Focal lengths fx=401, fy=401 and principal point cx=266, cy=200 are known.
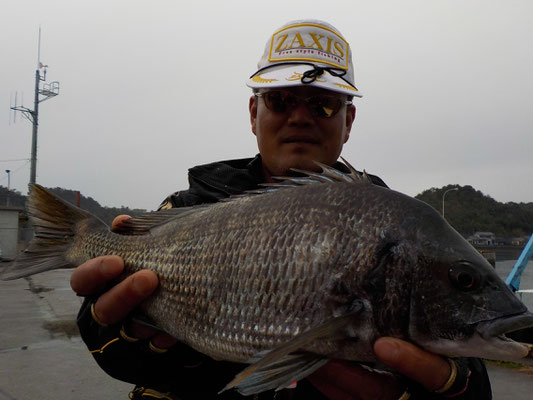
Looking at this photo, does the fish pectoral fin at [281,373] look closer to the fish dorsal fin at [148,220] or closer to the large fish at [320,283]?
the large fish at [320,283]

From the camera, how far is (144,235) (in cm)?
211

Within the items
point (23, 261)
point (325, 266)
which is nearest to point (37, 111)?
point (23, 261)

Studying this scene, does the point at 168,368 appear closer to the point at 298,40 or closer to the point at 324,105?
Result: the point at 324,105

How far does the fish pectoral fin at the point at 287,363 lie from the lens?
52.1 inches

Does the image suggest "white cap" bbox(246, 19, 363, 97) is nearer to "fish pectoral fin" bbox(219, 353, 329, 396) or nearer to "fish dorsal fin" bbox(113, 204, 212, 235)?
"fish dorsal fin" bbox(113, 204, 212, 235)

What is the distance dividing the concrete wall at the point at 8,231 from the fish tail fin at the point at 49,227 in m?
Result: 23.3

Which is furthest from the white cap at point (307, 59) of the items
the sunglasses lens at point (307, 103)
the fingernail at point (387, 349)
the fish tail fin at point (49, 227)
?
the fingernail at point (387, 349)

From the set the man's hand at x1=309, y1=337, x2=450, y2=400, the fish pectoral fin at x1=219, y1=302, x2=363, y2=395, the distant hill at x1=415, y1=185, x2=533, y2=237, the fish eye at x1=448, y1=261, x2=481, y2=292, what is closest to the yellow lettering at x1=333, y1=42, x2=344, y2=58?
the fish eye at x1=448, y1=261, x2=481, y2=292

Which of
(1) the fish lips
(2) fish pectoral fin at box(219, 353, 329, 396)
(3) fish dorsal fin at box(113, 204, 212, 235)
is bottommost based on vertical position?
(2) fish pectoral fin at box(219, 353, 329, 396)

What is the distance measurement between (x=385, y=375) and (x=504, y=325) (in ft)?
1.69

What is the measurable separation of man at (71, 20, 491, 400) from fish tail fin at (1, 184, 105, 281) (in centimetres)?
30

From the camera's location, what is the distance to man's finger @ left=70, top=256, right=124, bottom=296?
187 centimetres

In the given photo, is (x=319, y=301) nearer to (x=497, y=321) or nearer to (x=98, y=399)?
(x=497, y=321)

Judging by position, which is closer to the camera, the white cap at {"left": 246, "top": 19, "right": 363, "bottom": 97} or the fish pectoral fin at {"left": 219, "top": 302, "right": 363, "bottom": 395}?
the fish pectoral fin at {"left": 219, "top": 302, "right": 363, "bottom": 395}
